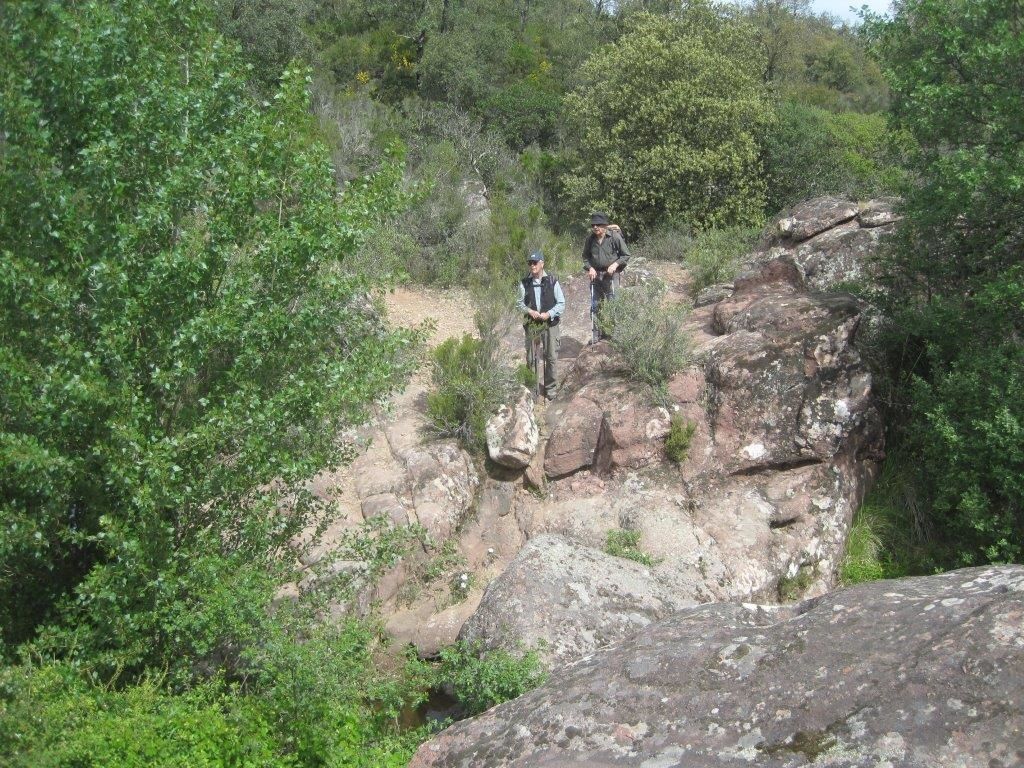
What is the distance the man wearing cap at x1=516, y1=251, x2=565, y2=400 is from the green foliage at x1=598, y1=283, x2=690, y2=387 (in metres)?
0.63

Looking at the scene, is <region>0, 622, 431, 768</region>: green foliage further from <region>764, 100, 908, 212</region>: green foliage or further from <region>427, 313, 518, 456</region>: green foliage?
<region>764, 100, 908, 212</region>: green foliage

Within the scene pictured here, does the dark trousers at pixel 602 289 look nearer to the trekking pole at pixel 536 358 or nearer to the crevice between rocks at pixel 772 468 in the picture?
the trekking pole at pixel 536 358

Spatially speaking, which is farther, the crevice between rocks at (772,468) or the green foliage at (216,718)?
the crevice between rocks at (772,468)

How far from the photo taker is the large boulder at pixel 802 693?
13.7ft

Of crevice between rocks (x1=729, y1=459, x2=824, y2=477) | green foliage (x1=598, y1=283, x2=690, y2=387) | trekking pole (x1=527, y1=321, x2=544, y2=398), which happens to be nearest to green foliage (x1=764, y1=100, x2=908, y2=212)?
green foliage (x1=598, y1=283, x2=690, y2=387)

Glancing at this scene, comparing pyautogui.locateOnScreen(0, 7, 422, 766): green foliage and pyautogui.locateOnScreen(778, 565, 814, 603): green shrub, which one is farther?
pyautogui.locateOnScreen(778, 565, 814, 603): green shrub

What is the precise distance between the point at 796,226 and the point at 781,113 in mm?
4308

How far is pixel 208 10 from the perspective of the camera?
21.7 ft

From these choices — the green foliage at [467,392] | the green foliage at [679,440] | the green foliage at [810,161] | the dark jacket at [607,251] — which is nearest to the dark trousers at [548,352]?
the green foliage at [467,392]

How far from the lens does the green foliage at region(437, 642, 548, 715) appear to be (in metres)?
6.03

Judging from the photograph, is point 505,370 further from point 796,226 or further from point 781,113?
point 781,113

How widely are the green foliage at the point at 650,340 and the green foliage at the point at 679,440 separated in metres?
0.58

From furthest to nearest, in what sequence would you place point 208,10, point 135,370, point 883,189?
point 883,189, point 208,10, point 135,370

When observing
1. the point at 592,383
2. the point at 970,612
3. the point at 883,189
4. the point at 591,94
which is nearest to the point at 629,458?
the point at 592,383
